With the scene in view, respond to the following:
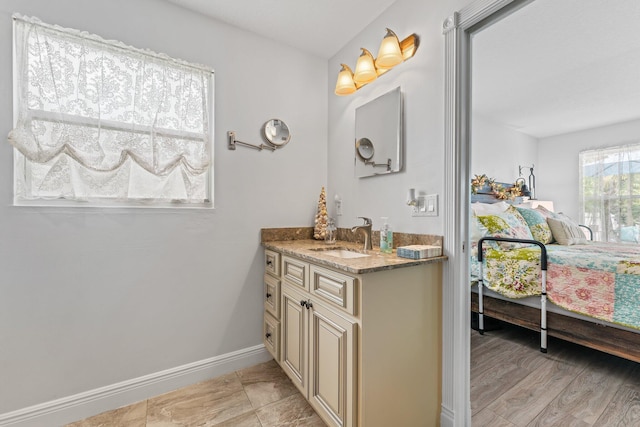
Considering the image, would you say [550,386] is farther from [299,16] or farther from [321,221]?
[299,16]

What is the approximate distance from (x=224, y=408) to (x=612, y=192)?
6129 millimetres

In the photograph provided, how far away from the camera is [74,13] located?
154 centimetres

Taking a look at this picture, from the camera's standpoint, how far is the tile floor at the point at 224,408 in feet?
4.96

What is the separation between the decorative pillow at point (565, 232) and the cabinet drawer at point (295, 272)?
10.6 feet

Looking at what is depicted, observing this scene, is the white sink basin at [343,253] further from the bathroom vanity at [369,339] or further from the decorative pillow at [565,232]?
the decorative pillow at [565,232]

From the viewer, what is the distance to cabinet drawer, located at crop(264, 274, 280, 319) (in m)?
1.89

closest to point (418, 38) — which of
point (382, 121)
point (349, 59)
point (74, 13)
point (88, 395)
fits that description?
point (382, 121)

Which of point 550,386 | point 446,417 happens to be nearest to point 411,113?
point 446,417

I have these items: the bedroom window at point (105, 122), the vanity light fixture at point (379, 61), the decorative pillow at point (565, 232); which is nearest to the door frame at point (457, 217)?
the vanity light fixture at point (379, 61)

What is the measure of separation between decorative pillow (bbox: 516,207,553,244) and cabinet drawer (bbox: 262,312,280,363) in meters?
2.95

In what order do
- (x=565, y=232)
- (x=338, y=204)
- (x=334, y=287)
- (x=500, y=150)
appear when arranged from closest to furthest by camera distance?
(x=334, y=287)
(x=338, y=204)
(x=565, y=232)
(x=500, y=150)

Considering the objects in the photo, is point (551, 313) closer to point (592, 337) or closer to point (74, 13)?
point (592, 337)

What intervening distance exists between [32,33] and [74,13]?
0.24 metres

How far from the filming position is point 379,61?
5.53 feet
